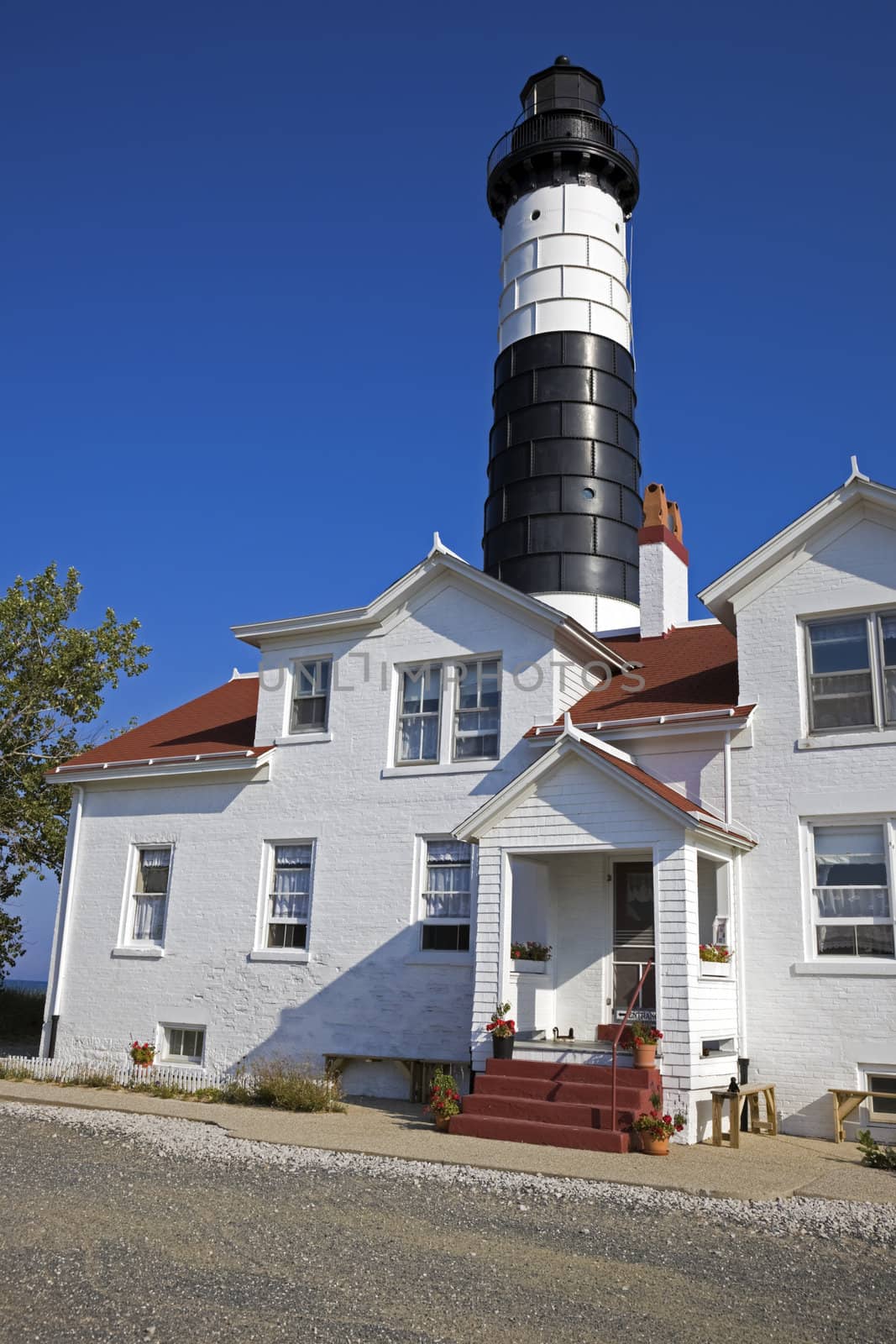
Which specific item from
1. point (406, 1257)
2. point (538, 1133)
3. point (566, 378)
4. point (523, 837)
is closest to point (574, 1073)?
point (538, 1133)

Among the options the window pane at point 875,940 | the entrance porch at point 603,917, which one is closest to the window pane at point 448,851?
the entrance porch at point 603,917

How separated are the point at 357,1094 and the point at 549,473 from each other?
46.7 ft

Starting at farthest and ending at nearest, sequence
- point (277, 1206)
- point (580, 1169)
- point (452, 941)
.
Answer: point (452, 941) < point (580, 1169) < point (277, 1206)

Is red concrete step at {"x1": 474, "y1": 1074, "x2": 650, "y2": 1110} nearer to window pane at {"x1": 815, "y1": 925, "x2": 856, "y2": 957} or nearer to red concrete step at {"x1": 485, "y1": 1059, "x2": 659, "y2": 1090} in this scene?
red concrete step at {"x1": 485, "y1": 1059, "x2": 659, "y2": 1090}

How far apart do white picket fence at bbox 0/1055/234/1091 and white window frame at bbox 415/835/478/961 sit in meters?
3.47

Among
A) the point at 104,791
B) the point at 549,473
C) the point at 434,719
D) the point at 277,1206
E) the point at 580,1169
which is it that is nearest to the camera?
the point at 277,1206

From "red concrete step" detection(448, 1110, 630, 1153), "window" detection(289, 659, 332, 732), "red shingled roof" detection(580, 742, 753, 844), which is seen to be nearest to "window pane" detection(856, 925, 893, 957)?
"red shingled roof" detection(580, 742, 753, 844)

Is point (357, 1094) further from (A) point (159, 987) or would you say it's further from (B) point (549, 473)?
(B) point (549, 473)

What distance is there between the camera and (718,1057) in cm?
1308

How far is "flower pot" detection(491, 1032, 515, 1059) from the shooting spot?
1320 cm

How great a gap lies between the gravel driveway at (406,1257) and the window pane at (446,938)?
5849 mm

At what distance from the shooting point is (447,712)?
1700 centimetres

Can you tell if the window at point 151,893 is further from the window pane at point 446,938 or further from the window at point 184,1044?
the window pane at point 446,938

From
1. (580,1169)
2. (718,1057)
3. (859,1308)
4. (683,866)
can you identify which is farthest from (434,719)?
(859,1308)
